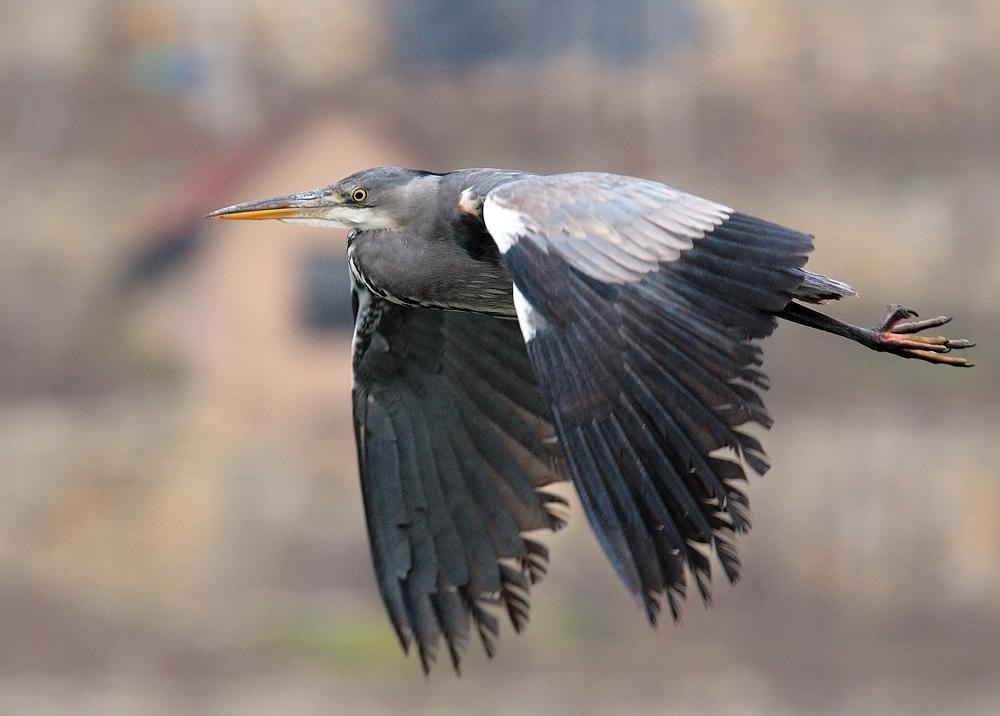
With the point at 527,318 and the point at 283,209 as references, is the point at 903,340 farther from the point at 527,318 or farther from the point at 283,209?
the point at 283,209

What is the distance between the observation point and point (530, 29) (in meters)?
14.1

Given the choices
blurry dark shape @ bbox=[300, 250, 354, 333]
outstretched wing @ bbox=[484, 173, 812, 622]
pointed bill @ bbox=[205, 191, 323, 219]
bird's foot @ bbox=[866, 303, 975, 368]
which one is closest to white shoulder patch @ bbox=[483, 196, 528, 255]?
outstretched wing @ bbox=[484, 173, 812, 622]

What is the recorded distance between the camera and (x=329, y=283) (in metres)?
Result: 13.7

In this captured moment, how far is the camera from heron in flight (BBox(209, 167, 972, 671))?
11.7 feet

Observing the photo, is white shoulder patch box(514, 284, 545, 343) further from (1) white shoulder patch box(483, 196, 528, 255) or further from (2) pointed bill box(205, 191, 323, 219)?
(2) pointed bill box(205, 191, 323, 219)

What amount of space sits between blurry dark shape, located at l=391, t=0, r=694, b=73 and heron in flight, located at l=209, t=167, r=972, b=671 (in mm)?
9620

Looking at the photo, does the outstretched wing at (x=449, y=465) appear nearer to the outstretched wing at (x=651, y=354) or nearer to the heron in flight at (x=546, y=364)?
the heron in flight at (x=546, y=364)

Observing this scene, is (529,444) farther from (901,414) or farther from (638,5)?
(638,5)

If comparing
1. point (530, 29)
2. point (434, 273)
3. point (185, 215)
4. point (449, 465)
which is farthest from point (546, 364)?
point (530, 29)

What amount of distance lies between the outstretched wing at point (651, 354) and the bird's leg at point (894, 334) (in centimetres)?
50

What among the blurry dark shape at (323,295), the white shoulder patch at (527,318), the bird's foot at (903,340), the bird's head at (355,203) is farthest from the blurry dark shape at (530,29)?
the white shoulder patch at (527,318)

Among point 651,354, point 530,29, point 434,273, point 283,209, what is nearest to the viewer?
point 651,354

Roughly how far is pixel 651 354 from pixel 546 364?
26 centimetres

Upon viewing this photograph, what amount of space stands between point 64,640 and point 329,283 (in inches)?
155
